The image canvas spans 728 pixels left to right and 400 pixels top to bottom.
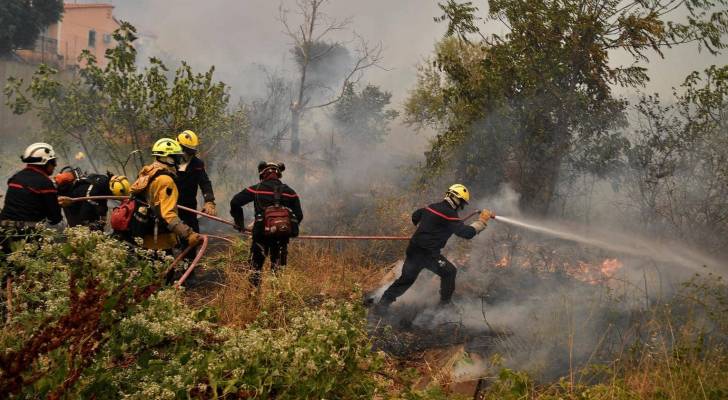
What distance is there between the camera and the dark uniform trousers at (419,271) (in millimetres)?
6473

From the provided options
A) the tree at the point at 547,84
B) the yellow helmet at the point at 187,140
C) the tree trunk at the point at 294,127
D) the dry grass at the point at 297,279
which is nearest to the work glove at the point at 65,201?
the yellow helmet at the point at 187,140

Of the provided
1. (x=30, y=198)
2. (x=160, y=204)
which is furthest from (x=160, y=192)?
(x=30, y=198)

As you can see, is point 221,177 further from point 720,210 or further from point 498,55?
point 720,210

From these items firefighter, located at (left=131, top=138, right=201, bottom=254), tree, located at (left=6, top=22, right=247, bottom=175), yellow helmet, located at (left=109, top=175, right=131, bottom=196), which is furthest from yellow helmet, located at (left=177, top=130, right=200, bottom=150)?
tree, located at (left=6, top=22, right=247, bottom=175)

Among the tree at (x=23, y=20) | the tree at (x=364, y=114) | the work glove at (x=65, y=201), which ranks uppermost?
the tree at (x=23, y=20)

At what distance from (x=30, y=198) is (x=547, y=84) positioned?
6.45 meters

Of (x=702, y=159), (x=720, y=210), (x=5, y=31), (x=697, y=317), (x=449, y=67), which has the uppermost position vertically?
(x=5, y=31)

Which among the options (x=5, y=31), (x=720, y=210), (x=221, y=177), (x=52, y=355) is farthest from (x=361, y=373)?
(x=5, y=31)

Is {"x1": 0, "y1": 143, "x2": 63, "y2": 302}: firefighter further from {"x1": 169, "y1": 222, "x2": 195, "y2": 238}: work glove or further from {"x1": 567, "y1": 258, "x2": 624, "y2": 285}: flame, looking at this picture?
{"x1": 567, "y1": 258, "x2": 624, "y2": 285}: flame

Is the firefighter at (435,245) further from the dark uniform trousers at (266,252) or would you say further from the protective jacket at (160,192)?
the protective jacket at (160,192)

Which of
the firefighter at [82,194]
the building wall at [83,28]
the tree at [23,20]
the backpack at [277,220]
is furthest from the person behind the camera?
the building wall at [83,28]

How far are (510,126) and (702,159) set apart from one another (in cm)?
252

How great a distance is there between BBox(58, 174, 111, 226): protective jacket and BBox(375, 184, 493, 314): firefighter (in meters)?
3.33

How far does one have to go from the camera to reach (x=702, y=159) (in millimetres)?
7391
